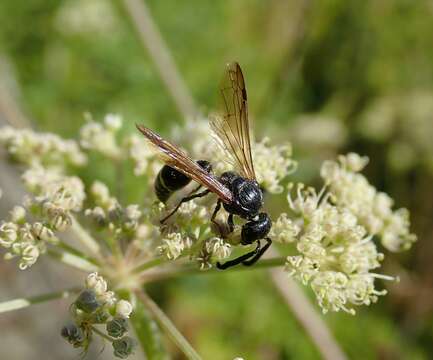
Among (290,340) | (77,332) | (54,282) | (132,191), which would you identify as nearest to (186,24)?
(132,191)

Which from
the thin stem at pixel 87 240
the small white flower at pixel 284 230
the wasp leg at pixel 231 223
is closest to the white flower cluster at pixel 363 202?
the small white flower at pixel 284 230

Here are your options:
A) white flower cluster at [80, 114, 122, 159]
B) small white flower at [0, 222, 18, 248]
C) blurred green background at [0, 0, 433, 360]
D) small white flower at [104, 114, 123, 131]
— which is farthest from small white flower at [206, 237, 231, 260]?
blurred green background at [0, 0, 433, 360]

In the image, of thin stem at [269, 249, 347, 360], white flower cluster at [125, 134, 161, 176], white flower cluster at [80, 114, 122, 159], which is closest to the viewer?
white flower cluster at [125, 134, 161, 176]

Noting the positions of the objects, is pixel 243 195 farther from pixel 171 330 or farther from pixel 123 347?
pixel 123 347

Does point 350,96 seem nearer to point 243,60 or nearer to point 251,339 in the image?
point 243,60

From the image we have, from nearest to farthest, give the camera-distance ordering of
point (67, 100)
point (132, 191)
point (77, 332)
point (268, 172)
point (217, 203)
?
point (77, 332) → point (217, 203) → point (268, 172) → point (132, 191) → point (67, 100)

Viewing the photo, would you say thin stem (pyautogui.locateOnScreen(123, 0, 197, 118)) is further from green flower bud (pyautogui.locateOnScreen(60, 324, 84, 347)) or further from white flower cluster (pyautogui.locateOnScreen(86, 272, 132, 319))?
green flower bud (pyautogui.locateOnScreen(60, 324, 84, 347))
